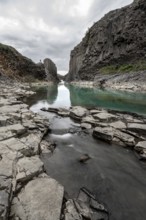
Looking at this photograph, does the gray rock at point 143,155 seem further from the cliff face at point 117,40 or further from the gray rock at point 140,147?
the cliff face at point 117,40

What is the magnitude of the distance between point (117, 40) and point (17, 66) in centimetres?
3904

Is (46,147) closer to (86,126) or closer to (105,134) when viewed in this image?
(105,134)

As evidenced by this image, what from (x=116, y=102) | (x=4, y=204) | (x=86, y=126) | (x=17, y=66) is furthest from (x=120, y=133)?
(x=17, y=66)

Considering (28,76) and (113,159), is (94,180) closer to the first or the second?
(113,159)

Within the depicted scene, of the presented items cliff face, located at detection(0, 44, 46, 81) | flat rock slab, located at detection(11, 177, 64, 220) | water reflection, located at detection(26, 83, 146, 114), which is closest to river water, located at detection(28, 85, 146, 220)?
flat rock slab, located at detection(11, 177, 64, 220)

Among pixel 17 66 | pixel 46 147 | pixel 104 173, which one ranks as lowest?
pixel 104 173

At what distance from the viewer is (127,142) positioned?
6.88 m

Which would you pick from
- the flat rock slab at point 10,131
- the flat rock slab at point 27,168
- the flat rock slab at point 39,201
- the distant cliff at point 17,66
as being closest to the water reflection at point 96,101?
the flat rock slab at point 10,131

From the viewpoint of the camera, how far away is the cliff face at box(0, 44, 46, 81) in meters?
50.2

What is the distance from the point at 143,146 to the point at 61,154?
3.29 m

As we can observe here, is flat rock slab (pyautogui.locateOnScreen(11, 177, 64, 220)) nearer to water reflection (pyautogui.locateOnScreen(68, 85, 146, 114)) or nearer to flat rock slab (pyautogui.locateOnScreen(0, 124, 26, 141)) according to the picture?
flat rock slab (pyautogui.locateOnScreen(0, 124, 26, 141))

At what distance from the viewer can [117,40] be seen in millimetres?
61156

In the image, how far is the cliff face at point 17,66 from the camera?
1976 inches

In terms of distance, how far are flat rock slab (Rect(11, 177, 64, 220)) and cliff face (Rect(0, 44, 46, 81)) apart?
4684 centimetres
